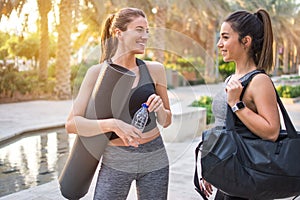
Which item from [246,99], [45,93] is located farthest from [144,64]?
[45,93]

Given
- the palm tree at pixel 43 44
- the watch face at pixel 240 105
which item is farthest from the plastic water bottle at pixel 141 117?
the palm tree at pixel 43 44

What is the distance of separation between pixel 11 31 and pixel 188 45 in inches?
636

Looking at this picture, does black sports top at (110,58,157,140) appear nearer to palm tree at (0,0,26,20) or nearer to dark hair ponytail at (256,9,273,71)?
dark hair ponytail at (256,9,273,71)

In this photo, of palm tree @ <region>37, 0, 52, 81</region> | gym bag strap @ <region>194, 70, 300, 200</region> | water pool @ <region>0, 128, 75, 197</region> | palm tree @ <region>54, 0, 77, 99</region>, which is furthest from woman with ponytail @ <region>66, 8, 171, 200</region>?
palm tree @ <region>37, 0, 52, 81</region>

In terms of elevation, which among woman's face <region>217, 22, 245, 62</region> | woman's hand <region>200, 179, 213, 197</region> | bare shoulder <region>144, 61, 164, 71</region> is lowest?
woman's hand <region>200, 179, 213, 197</region>

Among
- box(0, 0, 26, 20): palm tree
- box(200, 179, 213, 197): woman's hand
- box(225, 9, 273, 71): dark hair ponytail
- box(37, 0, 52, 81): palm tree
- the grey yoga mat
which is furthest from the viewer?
box(37, 0, 52, 81): palm tree

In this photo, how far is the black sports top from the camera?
58.4 inches

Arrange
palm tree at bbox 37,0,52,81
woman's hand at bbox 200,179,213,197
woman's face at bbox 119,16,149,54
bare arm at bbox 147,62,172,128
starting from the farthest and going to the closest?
palm tree at bbox 37,0,52,81 < woman's hand at bbox 200,179,213,197 < bare arm at bbox 147,62,172,128 < woman's face at bbox 119,16,149,54

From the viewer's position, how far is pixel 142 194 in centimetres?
167

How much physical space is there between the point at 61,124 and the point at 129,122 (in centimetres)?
796

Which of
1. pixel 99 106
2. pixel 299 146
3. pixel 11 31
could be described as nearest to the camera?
pixel 99 106

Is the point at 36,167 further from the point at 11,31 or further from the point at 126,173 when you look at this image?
the point at 11,31

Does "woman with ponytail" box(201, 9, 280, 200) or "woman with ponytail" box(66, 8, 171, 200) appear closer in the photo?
"woman with ponytail" box(66, 8, 171, 200)

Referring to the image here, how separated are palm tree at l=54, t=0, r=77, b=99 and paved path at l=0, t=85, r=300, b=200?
3.37ft
